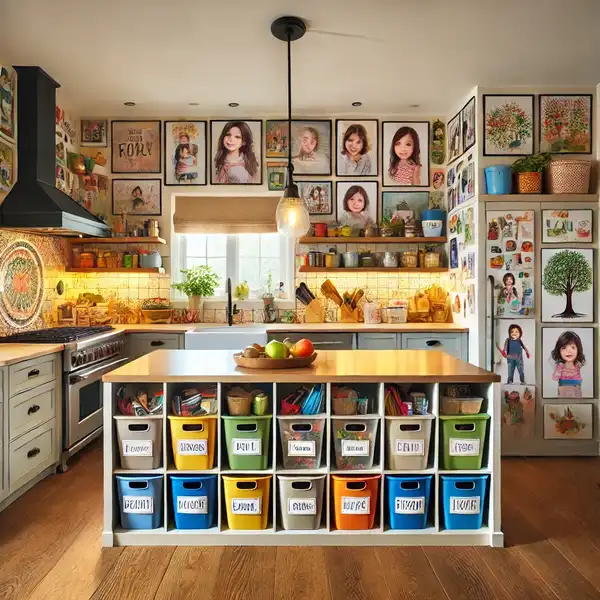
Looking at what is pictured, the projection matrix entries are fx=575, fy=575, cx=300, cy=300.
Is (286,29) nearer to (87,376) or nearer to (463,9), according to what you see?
(463,9)

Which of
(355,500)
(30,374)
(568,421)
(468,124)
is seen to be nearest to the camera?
(355,500)

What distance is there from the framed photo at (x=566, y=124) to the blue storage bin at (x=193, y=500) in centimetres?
363

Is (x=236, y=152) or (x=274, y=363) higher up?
(x=236, y=152)

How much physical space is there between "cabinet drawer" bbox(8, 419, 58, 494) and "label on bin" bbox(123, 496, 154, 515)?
975mm

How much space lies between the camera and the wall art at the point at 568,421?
4.48 metres

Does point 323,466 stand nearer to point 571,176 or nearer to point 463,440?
point 463,440

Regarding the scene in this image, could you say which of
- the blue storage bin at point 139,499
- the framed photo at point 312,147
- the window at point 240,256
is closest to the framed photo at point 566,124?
the framed photo at point 312,147

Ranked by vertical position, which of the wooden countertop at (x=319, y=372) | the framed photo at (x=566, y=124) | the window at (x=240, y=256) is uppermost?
the framed photo at (x=566, y=124)

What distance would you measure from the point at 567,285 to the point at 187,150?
3586 mm

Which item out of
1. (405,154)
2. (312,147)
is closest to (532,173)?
(405,154)

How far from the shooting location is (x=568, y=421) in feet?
14.7

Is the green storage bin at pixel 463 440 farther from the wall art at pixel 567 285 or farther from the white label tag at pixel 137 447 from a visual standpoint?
the wall art at pixel 567 285

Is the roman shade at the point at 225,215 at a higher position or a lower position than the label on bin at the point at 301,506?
higher

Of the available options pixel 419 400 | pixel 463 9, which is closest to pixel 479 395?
pixel 419 400
